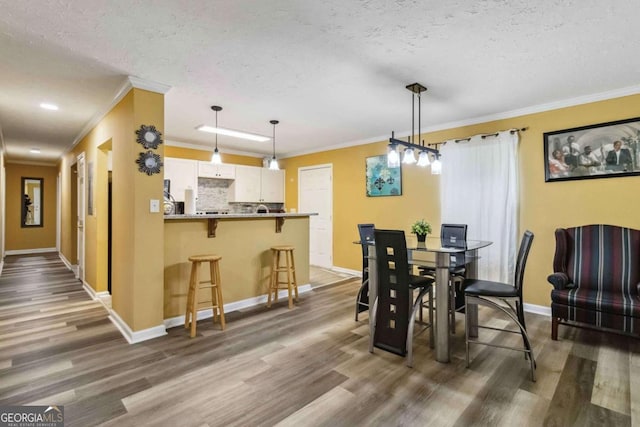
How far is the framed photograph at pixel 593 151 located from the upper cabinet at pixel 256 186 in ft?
16.1

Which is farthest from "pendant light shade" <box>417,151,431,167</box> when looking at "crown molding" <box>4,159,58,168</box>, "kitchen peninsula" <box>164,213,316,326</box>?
"crown molding" <box>4,159,58,168</box>

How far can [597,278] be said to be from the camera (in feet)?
10.2

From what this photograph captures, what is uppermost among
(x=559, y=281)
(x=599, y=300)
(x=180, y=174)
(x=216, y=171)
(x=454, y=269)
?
(x=216, y=171)

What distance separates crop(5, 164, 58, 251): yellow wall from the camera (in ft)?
25.6

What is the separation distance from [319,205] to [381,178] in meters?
1.58

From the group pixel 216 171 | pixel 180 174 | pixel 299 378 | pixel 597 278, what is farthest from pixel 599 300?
pixel 180 174

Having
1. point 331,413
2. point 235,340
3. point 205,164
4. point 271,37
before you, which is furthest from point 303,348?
point 205,164

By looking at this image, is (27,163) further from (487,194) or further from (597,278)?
(597,278)

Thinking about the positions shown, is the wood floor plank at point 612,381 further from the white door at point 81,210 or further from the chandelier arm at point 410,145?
the white door at point 81,210

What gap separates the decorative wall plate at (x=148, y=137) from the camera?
289 cm

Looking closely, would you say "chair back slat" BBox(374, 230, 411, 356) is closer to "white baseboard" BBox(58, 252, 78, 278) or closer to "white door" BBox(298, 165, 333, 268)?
"white door" BBox(298, 165, 333, 268)

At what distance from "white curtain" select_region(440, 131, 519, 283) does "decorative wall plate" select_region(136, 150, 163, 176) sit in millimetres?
3643

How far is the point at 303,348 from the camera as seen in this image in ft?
8.98

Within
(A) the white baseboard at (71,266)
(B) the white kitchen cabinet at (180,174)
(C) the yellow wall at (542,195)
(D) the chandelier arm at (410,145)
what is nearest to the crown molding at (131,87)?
(B) the white kitchen cabinet at (180,174)
